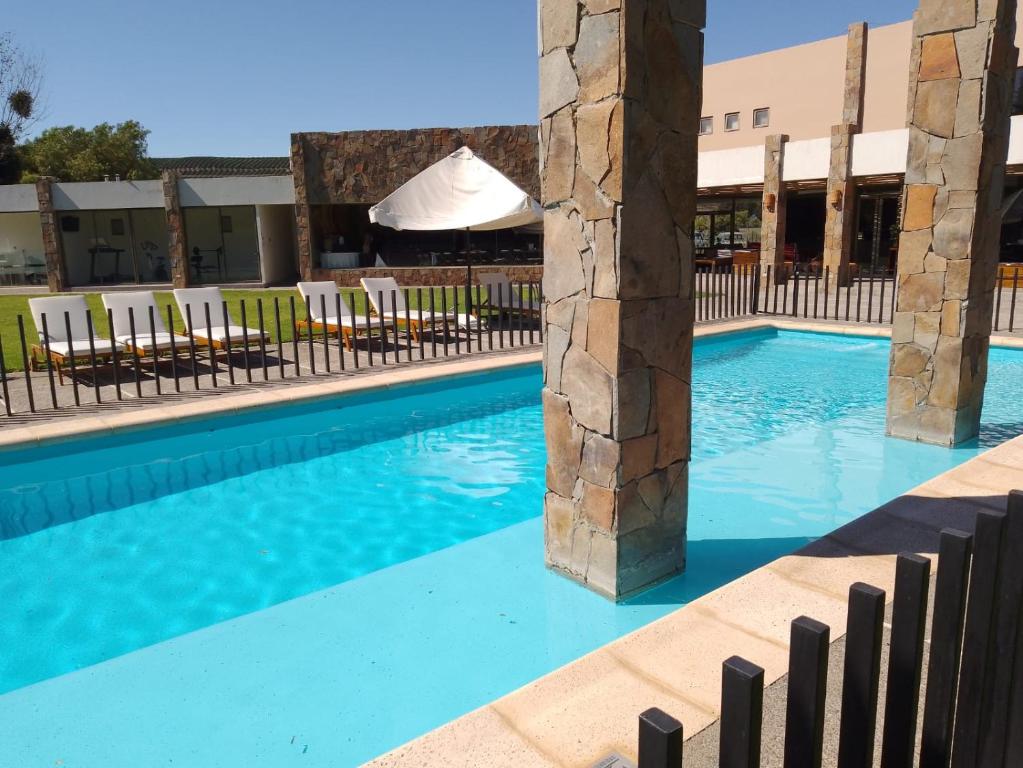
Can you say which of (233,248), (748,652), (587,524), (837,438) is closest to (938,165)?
(837,438)

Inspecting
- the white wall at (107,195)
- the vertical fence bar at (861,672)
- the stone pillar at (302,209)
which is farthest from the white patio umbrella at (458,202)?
the white wall at (107,195)

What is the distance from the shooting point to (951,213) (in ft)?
18.6

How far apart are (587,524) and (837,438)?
4.12 meters

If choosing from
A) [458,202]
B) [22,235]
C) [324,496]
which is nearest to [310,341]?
→ [324,496]

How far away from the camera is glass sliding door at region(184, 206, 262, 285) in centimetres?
2656

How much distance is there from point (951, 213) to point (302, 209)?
20.6 meters

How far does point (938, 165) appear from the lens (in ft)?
18.6

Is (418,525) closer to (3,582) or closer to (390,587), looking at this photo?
(390,587)

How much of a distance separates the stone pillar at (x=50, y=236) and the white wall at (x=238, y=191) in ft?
14.0

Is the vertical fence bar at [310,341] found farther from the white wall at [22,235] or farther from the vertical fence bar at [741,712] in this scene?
the white wall at [22,235]

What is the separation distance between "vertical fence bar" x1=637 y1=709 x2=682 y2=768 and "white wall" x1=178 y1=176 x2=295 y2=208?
957 inches

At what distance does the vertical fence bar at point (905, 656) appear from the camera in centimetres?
121

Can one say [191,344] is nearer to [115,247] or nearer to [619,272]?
[619,272]

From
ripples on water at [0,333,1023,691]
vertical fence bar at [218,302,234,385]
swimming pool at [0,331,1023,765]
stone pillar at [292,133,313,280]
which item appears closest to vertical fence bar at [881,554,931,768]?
swimming pool at [0,331,1023,765]
